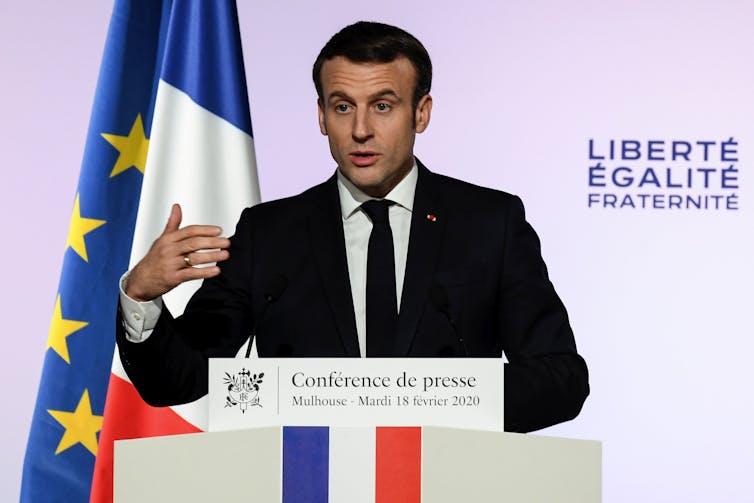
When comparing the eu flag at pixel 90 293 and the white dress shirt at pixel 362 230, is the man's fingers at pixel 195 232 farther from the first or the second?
the eu flag at pixel 90 293

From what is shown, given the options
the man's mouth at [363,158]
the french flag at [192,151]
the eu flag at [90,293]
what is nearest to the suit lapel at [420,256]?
the man's mouth at [363,158]

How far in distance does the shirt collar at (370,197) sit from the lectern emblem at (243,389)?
2.45 ft

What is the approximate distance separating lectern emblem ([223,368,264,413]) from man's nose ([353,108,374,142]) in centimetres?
69

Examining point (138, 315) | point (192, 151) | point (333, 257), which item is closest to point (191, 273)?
point (138, 315)

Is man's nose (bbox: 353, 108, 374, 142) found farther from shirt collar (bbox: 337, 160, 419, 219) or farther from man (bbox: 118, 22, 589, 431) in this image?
shirt collar (bbox: 337, 160, 419, 219)

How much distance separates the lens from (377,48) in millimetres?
2092

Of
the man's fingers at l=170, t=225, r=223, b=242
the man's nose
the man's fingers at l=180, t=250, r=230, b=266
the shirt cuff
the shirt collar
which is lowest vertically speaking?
the shirt cuff

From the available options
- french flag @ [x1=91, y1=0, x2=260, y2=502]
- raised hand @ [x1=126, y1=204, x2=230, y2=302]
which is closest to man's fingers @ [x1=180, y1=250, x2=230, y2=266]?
raised hand @ [x1=126, y1=204, x2=230, y2=302]

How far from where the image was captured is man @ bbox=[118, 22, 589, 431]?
200 centimetres

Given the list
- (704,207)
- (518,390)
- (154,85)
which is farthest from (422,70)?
(704,207)

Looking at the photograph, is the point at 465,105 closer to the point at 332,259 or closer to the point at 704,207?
the point at 704,207

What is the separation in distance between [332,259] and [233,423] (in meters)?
0.68

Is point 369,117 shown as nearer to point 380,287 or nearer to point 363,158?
point 363,158

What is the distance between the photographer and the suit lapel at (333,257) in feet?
6.59
